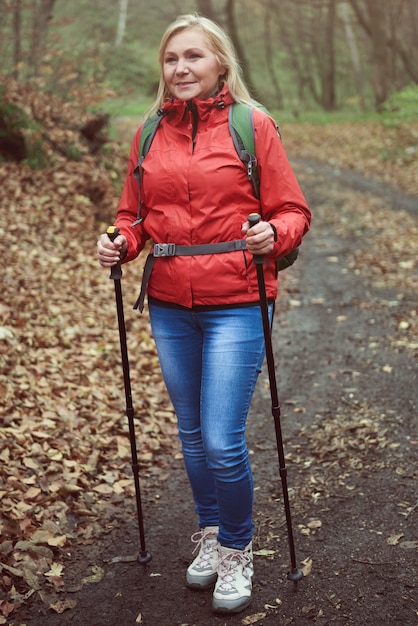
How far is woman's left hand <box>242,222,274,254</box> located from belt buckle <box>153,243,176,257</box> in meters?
0.39

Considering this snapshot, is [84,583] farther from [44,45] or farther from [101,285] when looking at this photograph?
[44,45]

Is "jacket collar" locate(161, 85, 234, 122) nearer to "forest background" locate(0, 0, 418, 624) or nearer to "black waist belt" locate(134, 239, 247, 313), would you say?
"black waist belt" locate(134, 239, 247, 313)

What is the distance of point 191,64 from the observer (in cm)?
325

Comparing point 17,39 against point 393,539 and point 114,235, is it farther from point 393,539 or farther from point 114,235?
point 393,539

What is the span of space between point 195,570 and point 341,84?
143 feet

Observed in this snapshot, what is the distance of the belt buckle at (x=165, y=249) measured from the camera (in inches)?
126

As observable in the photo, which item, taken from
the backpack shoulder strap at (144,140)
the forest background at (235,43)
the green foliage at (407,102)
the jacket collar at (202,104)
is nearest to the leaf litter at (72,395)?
the forest background at (235,43)

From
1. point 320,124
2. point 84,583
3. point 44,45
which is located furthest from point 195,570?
point 320,124

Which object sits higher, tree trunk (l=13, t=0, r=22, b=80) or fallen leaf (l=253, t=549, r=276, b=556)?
tree trunk (l=13, t=0, r=22, b=80)

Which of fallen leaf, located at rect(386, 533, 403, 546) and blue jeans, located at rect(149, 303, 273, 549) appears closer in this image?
blue jeans, located at rect(149, 303, 273, 549)

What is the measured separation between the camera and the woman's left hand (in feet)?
9.61

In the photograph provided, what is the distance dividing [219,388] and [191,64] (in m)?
1.55

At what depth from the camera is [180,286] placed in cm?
321

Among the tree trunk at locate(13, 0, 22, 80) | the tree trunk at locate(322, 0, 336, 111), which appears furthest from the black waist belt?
the tree trunk at locate(322, 0, 336, 111)
